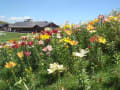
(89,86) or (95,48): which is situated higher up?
(95,48)

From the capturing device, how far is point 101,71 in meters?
2.27

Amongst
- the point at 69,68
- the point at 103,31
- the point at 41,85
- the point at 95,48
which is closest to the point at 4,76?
the point at 41,85

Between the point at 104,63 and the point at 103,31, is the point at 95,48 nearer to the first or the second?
the point at 104,63

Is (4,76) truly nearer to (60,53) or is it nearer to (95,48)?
(60,53)

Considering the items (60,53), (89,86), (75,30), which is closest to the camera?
(89,86)

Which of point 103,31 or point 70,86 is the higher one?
point 103,31

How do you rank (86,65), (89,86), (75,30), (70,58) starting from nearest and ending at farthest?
(89,86)
(86,65)
(70,58)
(75,30)

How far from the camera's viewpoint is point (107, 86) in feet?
6.05

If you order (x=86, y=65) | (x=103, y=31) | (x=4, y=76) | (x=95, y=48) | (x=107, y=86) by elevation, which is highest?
(x=103, y=31)

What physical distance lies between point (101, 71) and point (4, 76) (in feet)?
6.63

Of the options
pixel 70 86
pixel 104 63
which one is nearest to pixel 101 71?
pixel 104 63

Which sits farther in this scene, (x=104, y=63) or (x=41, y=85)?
(x=104, y=63)

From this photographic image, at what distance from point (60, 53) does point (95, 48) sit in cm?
68

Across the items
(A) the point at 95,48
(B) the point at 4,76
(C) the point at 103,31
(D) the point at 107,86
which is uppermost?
(C) the point at 103,31
